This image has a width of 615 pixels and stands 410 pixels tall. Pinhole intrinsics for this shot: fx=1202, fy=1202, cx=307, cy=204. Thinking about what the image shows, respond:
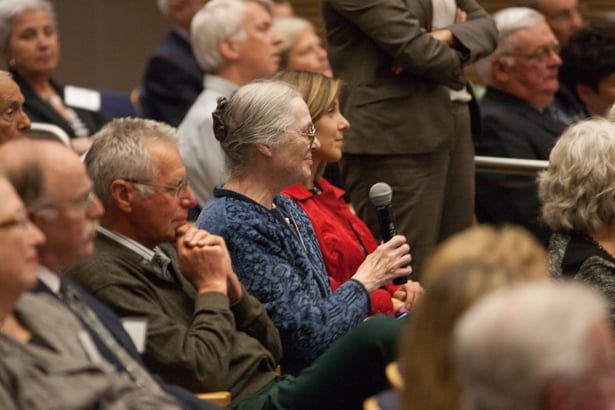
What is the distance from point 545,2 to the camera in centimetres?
610

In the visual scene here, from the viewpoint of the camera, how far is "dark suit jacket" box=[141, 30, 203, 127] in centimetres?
596

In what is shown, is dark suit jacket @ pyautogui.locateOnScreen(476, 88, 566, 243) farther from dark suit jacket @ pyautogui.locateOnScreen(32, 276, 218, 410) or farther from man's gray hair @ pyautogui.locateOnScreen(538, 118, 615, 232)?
dark suit jacket @ pyautogui.locateOnScreen(32, 276, 218, 410)

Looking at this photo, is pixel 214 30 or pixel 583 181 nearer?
pixel 583 181

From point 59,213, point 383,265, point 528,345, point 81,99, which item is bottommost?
point 81,99

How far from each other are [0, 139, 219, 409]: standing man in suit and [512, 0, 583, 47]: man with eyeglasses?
4102 mm

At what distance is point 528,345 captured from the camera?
5.57 feet

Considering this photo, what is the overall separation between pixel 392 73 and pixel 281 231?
117 centimetres

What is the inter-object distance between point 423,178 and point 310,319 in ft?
4.13

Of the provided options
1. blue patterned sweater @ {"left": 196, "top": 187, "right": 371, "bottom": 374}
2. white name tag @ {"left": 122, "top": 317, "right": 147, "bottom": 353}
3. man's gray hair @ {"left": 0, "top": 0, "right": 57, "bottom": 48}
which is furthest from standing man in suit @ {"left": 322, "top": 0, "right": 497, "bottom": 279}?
white name tag @ {"left": 122, "top": 317, "right": 147, "bottom": 353}

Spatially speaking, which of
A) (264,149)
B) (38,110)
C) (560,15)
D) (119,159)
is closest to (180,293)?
(119,159)

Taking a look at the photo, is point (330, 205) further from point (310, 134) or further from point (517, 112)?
point (517, 112)

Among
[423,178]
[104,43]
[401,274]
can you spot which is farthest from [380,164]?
[104,43]

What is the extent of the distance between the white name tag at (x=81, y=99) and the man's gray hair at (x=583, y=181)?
96.5 inches

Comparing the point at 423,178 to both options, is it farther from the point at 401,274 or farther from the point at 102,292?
the point at 102,292
